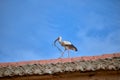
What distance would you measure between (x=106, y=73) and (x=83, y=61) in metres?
0.52

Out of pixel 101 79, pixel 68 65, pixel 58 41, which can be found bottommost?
pixel 101 79

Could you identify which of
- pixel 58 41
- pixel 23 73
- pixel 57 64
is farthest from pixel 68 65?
pixel 58 41

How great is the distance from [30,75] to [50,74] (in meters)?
0.43

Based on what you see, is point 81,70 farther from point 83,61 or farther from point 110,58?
point 110,58

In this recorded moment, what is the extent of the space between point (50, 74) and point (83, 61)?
0.72 meters

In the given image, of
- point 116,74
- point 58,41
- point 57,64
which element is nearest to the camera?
point 116,74

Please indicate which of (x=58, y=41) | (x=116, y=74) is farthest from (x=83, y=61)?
(x=58, y=41)

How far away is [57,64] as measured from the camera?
203 inches

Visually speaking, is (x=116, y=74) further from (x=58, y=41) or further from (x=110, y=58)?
(x=58, y=41)

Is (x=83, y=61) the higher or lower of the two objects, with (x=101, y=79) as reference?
higher

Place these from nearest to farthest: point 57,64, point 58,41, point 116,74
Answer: point 116,74 → point 57,64 → point 58,41

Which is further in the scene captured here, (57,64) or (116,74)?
(57,64)

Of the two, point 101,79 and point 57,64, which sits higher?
point 57,64

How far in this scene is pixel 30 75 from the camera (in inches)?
204
